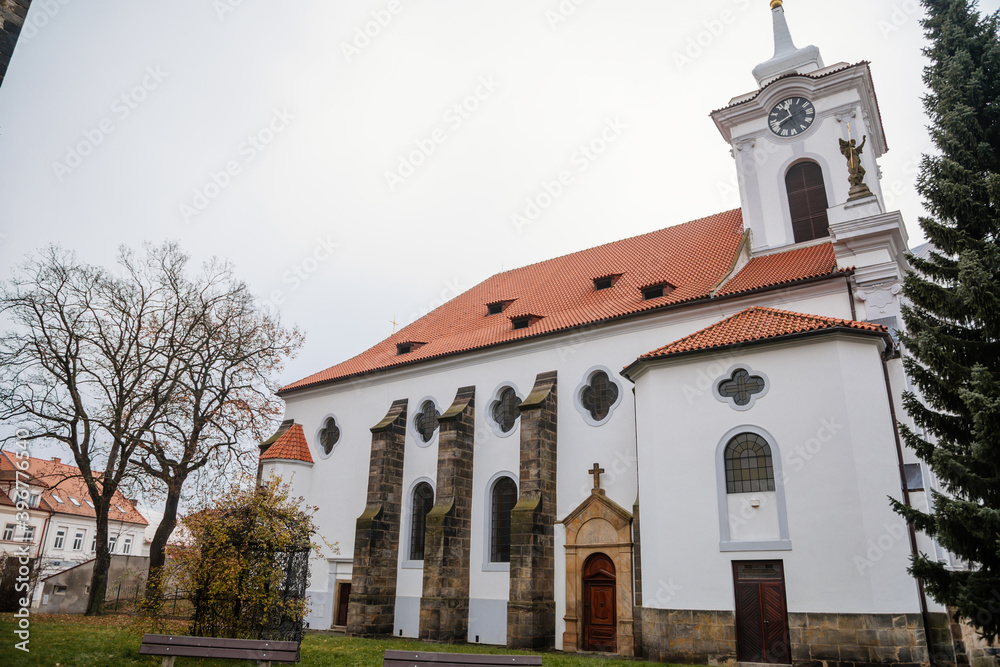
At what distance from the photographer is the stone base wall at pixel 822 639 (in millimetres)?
11516

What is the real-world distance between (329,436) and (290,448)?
140cm

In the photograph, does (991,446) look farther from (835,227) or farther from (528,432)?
(528,432)

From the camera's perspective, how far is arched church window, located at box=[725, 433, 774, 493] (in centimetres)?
1373

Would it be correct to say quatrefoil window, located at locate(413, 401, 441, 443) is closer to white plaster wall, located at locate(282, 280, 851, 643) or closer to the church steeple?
white plaster wall, located at locate(282, 280, 851, 643)

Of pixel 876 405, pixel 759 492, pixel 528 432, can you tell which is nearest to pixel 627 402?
pixel 528 432

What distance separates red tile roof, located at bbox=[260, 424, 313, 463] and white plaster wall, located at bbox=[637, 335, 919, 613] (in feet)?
45.0

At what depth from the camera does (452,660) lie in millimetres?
8031

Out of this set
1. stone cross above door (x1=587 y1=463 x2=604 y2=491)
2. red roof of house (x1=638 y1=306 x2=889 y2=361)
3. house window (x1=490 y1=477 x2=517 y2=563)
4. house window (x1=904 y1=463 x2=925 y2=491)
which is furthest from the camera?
house window (x1=490 y1=477 x2=517 y2=563)

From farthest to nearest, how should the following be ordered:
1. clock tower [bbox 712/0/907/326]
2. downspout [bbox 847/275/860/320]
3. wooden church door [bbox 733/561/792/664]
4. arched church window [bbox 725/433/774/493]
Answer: clock tower [bbox 712/0/907/326] → downspout [bbox 847/275/860/320] → arched church window [bbox 725/433/774/493] → wooden church door [bbox 733/561/792/664]

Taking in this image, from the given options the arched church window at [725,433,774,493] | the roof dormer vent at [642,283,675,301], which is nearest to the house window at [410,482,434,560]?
the roof dormer vent at [642,283,675,301]

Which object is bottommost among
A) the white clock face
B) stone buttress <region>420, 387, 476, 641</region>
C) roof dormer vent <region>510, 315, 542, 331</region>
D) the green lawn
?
the green lawn

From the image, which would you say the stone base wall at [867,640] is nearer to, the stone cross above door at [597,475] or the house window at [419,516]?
the stone cross above door at [597,475]

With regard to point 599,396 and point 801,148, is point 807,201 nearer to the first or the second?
point 801,148

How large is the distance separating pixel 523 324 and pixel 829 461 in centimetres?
1065
